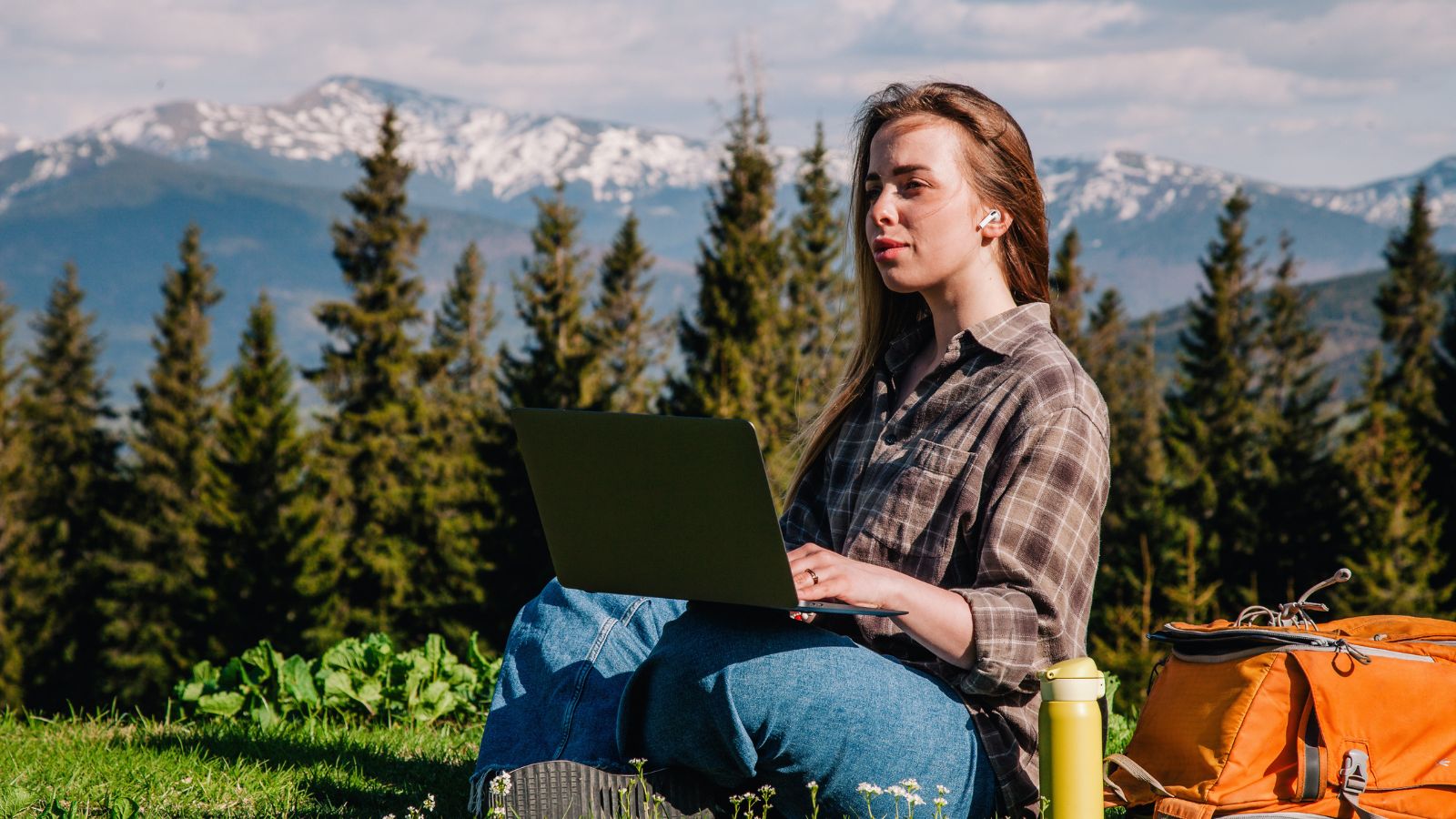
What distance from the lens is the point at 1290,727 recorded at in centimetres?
270

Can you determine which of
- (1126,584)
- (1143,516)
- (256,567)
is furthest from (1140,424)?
(256,567)

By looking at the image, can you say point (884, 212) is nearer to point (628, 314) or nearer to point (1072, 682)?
point (1072, 682)

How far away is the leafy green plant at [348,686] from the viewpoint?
5.30 m

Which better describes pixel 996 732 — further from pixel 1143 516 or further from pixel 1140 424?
pixel 1140 424

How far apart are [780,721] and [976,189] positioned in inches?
59.7

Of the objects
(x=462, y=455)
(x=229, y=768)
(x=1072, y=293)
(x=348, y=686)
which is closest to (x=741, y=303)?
(x=462, y=455)

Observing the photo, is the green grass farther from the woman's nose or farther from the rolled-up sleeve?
the woman's nose

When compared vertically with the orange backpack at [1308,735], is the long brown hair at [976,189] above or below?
above

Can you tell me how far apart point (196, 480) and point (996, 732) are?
1721 inches

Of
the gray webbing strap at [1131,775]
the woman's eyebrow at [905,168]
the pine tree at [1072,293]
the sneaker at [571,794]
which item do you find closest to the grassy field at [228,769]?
the sneaker at [571,794]

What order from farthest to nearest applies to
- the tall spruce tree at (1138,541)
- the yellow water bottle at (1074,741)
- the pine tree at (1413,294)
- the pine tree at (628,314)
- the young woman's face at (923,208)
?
the pine tree at (628,314), the pine tree at (1413,294), the tall spruce tree at (1138,541), the young woman's face at (923,208), the yellow water bottle at (1074,741)

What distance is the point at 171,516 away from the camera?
1591 inches

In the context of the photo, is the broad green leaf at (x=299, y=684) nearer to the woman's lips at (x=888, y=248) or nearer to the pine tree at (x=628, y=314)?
the woman's lips at (x=888, y=248)

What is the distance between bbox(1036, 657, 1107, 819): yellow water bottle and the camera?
2.59 metres
